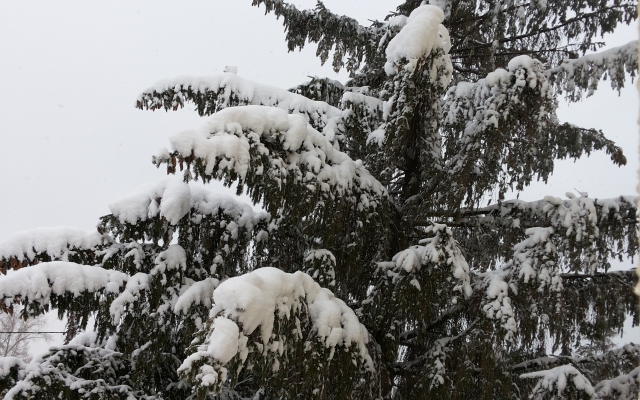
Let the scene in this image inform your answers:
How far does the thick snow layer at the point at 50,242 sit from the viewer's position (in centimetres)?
348

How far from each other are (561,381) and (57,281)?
10.8 ft

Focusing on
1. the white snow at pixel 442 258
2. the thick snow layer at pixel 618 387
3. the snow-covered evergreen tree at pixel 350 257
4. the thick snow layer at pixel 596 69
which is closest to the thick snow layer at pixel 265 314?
the snow-covered evergreen tree at pixel 350 257

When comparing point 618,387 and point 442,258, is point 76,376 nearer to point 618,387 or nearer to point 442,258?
point 442,258

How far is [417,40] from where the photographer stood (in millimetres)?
3561

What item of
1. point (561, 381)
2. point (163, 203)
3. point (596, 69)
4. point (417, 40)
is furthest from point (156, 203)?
point (596, 69)

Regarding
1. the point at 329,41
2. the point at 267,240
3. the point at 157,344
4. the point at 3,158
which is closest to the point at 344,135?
the point at 267,240

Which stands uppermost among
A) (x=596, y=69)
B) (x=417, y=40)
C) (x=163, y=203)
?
(x=596, y=69)

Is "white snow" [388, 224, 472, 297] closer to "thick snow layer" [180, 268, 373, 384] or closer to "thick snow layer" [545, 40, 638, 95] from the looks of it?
"thick snow layer" [180, 268, 373, 384]

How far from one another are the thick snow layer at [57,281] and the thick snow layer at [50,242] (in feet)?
0.97

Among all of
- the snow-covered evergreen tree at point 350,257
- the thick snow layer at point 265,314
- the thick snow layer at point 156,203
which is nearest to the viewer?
the thick snow layer at point 265,314

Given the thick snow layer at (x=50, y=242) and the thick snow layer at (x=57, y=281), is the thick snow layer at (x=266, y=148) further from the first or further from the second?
the thick snow layer at (x=50, y=242)

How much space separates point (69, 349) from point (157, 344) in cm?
72

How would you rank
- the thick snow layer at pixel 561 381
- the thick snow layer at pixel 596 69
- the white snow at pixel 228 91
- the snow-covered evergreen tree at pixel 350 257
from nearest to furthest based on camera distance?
the snow-covered evergreen tree at pixel 350 257 < the thick snow layer at pixel 561 381 < the white snow at pixel 228 91 < the thick snow layer at pixel 596 69

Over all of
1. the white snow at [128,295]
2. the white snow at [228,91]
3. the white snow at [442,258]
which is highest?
the white snow at [228,91]
